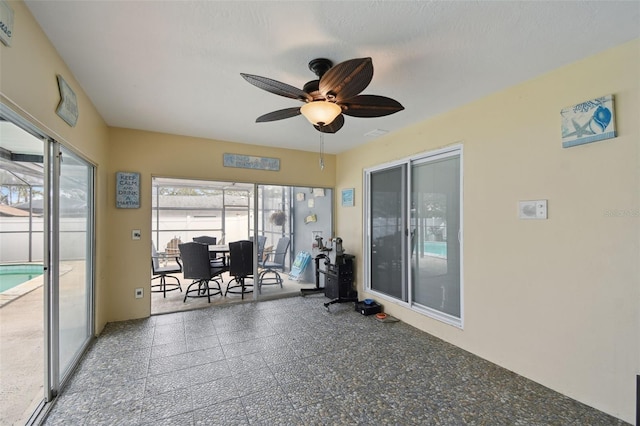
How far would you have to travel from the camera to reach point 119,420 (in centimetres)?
187

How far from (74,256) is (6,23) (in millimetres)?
2026

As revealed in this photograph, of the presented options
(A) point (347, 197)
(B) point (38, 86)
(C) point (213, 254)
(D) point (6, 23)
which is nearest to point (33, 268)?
(B) point (38, 86)

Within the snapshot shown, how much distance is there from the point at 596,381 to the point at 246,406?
2.52m

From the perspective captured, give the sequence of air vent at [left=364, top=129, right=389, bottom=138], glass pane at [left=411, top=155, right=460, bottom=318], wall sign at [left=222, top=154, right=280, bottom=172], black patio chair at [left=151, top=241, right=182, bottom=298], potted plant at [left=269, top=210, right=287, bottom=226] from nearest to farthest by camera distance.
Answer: glass pane at [left=411, top=155, right=460, bottom=318]
air vent at [left=364, top=129, right=389, bottom=138]
wall sign at [left=222, top=154, right=280, bottom=172]
black patio chair at [left=151, top=241, right=182, bottom=298]
potted plant at [left=269, top=210, right=287, bottom=226]

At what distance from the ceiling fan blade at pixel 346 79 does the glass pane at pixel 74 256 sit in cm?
225

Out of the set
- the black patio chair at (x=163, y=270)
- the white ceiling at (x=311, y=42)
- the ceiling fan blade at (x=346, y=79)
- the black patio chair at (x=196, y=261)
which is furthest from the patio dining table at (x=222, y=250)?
the ceiling fan blade at (x=346, y=79)

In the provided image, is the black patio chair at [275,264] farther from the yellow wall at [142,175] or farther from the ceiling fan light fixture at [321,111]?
the ceiling fan light fixture at [321,111]

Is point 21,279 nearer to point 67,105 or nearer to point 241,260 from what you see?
point 67,105

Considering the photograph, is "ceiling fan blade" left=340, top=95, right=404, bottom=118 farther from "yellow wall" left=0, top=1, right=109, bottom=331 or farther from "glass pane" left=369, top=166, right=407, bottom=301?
"yellow wall" left=0, top=1, right=109, bottom=331

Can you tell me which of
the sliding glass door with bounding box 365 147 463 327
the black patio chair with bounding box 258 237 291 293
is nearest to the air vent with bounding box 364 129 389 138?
the sliding glass door with bounding box 365 147 463 327

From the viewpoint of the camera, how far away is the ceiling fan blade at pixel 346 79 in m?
1.59

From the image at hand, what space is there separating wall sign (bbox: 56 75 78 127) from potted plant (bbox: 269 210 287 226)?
11.3 feet

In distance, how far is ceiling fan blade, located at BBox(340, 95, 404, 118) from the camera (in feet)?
6.73

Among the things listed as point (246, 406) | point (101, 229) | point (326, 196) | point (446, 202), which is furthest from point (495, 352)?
point (101, 229)
